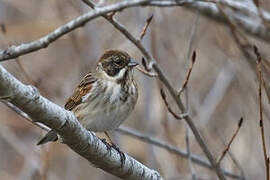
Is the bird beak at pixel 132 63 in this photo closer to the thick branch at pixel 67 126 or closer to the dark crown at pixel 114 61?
the dark crown at pixel 114 61

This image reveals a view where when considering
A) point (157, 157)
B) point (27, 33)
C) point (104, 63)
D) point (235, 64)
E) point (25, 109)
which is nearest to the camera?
point (25, 109)

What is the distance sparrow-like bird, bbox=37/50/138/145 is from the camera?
4078 mm

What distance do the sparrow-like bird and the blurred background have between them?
108 cm

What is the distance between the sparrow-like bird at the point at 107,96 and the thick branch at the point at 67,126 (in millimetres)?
669

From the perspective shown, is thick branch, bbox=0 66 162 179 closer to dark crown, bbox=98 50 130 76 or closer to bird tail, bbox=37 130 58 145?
bird tail, bbox=37 130 58 145

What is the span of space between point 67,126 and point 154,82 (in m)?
4.45

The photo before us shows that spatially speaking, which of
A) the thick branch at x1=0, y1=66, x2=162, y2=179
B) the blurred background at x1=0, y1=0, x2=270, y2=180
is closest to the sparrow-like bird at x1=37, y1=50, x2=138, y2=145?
the thick branch at x1=0, y1=66, x2=162, y2=179

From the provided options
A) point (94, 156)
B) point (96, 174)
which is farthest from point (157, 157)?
point (94, 156)

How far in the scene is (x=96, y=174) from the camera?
7.55 meters

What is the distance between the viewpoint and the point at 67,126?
2.72 meters

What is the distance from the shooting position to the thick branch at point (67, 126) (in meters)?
2.35

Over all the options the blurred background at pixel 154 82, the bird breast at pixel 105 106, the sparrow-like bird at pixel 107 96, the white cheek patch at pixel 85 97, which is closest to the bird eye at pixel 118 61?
the sparrow-like bird at pixel 107 96

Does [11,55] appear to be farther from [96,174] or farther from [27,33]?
[96,174]

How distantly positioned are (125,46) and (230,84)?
4.76ft
